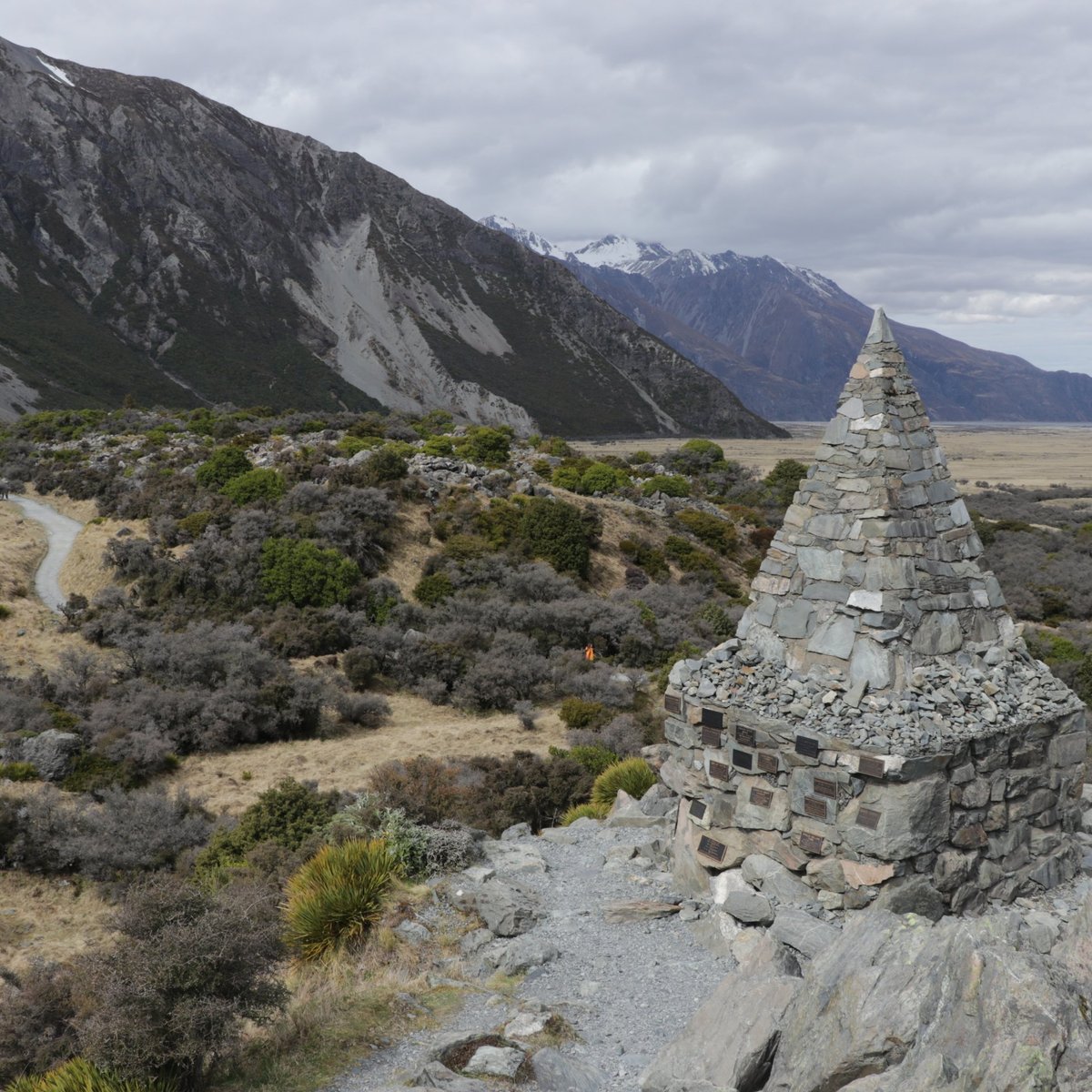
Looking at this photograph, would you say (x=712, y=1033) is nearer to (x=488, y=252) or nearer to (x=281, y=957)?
(x=281, y=957)

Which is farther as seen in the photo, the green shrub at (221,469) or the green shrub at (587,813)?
the green shrub at (221,469)

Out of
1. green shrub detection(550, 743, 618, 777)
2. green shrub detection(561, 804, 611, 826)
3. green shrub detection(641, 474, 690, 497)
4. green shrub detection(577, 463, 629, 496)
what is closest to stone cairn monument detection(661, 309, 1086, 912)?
green shrub detection(561, 804, 611, 826)

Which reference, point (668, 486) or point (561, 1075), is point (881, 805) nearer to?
point (561, 1075)

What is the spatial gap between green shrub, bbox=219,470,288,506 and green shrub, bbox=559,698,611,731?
47.4 ft

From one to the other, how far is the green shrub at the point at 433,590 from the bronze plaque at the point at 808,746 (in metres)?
18.5

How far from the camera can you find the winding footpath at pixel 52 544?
23.6 m

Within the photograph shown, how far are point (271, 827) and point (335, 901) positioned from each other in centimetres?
428

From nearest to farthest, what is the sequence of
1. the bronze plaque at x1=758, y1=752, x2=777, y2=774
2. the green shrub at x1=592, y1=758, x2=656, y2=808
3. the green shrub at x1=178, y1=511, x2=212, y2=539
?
the bronze plaque at x1=758, y1=752, x2=777, y2=774 → the green shrub at x1=592, y1=758, x2=656, y2=808 → the green shrub at x1=178, y1=511, x2=212, y2=539

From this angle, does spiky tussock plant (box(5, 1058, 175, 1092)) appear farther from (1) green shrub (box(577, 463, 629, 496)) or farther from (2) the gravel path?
(1) green shrub (box(577, 463, 629, 496))

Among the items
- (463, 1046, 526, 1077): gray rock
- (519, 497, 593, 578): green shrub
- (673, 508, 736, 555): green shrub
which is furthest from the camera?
(673, 508, 736, 555): green shrub

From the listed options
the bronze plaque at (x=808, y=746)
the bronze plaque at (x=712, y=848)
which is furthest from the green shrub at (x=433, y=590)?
the bronze plaque at (x=808, y=746)

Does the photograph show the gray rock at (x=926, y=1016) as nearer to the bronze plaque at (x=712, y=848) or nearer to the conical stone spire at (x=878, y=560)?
the bronze plaque at (x=712, y=848)

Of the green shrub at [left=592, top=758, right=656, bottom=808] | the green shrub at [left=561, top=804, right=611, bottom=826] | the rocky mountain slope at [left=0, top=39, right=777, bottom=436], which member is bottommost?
the green shrub at [left=561, top=804, right=611, bottom=826]

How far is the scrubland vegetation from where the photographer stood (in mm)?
5742
